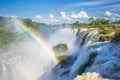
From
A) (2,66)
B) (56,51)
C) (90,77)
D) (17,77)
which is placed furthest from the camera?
(2,66)

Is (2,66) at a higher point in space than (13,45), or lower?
lower

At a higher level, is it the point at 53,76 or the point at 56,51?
the point at 56,51

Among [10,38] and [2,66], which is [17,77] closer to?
[2,66]

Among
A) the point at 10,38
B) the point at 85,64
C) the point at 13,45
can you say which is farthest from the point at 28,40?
the point at 85,64

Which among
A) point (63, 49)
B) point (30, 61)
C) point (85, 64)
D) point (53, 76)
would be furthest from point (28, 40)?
point (85, 64)

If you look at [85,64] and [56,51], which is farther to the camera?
[56,51]

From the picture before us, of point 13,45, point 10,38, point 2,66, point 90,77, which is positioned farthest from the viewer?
point 10,38

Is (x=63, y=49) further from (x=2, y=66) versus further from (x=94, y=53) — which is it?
(x=94, y=53)

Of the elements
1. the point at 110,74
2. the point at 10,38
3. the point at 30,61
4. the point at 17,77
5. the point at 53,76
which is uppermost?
the point at 10,38

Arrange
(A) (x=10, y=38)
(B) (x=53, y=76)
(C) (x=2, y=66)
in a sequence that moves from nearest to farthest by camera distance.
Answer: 1. (B) (x=53, y=76)
2. (C) (x=2, y=66)
3. (A) (x=10, y=38)
